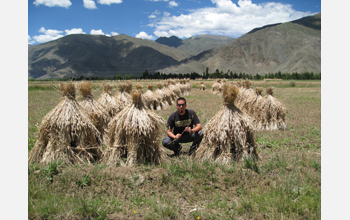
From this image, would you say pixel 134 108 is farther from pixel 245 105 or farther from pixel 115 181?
pixel 245 105

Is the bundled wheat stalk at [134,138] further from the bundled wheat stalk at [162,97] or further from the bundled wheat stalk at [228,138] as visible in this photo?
the bundled wheat stalk at [162,97]

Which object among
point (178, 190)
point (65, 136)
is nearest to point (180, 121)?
point (178, 190)

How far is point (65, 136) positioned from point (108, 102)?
464 cm

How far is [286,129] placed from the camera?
41.4ft

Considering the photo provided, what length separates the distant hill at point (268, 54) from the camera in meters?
142

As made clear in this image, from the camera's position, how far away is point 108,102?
11.2m

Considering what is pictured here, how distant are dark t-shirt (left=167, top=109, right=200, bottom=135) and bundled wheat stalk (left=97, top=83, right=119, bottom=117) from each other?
4.17 m

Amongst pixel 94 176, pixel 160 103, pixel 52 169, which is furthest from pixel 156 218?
pixel 160 103

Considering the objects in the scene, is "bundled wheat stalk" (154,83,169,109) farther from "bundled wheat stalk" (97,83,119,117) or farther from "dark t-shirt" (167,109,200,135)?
"dark t-shirt" (167,109,200,135)

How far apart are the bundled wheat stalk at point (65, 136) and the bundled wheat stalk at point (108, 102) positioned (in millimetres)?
3758

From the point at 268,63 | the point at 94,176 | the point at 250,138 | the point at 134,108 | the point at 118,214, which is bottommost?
the point at 118,214

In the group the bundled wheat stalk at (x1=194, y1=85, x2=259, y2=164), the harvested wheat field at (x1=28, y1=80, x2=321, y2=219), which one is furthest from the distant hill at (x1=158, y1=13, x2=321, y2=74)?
the harvested wheat field at (x1=28, y1=80, x2=321, y2=219)

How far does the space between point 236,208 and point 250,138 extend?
2802 millimetres

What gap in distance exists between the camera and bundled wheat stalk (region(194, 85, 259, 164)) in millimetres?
7121
